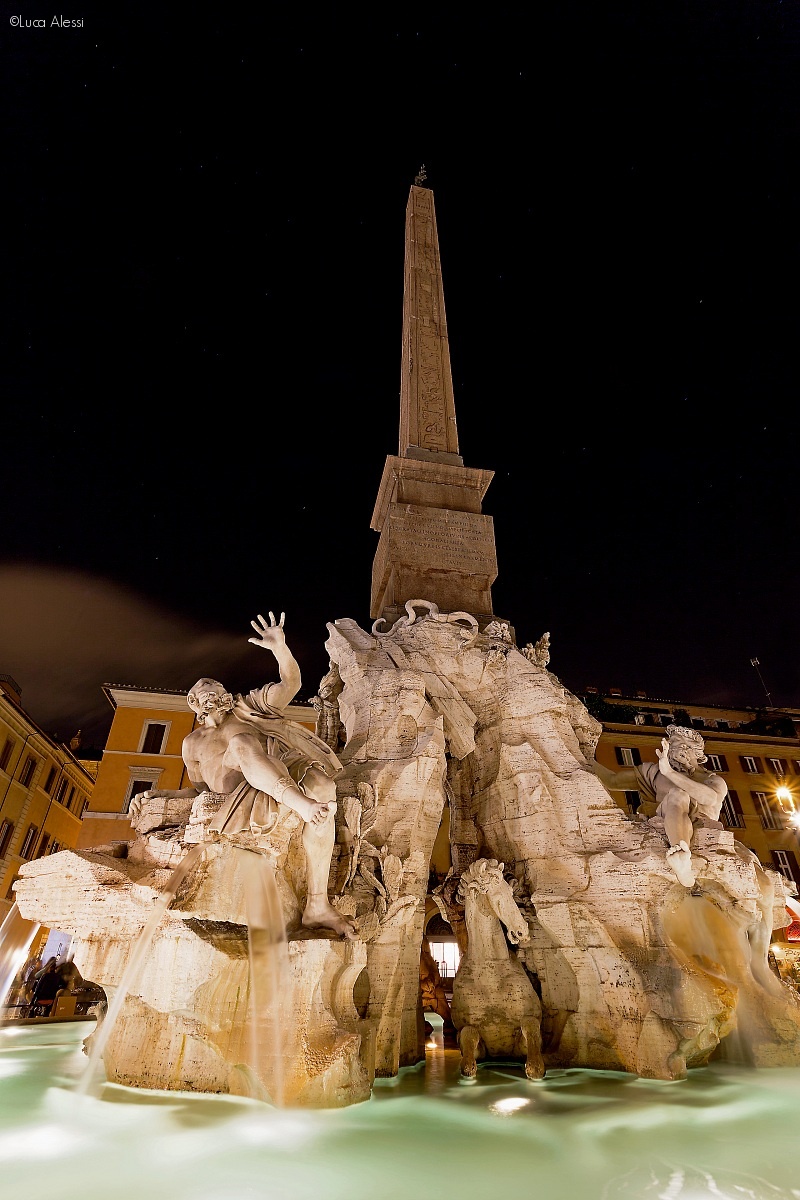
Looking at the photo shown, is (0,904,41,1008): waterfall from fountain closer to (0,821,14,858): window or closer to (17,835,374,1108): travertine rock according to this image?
(17,835,374,1108): travertine rock

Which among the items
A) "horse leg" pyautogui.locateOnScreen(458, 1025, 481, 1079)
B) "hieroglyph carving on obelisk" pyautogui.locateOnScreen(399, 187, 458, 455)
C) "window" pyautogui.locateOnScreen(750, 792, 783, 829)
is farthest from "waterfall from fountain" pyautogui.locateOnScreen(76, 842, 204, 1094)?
"window" pyautogui.locateOnScreen(750, 792, 783, 829)

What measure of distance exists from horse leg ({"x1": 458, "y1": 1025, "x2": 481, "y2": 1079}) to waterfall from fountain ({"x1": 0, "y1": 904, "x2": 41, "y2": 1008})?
12.8 ft

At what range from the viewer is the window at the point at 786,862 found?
21734 mm

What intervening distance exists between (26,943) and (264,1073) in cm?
395

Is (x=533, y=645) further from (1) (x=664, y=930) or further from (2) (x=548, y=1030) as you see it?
(2) (x=548, y=1030)

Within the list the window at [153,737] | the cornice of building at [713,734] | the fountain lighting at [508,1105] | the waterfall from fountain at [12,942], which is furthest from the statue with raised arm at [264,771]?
the cornice of building at [713,734]

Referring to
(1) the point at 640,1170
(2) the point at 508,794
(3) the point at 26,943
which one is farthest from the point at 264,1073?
(3) the point at 26,943

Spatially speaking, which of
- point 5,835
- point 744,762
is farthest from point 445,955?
point 5,835

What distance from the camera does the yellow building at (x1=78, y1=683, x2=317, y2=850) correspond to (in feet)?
66.4

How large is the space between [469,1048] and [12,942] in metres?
4.43

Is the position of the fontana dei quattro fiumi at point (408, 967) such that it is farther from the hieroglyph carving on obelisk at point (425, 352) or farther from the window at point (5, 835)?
the window at point (5, 835)

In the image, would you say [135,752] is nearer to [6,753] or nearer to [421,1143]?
[6,753]

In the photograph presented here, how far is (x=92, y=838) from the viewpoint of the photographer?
19562 mm

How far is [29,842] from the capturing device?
2327 cm
